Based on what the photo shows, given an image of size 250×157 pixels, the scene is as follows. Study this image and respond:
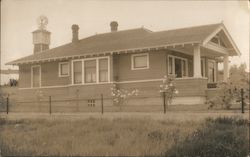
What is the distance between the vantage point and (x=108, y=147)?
620 centimetres

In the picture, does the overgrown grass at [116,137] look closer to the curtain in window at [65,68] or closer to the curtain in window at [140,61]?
the curtain in window at [65,68]

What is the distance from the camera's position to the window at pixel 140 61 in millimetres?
12357

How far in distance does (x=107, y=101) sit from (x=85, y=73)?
2.17 meters

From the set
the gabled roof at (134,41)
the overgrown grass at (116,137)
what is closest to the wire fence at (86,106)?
the overgrown grass at (116,137)

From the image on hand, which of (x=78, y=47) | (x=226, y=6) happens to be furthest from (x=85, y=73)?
(x=226, y=6)

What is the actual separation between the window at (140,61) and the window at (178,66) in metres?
0.65

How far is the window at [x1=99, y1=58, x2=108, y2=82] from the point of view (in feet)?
42.1

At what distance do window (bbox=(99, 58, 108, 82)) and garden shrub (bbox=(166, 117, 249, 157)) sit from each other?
5.62m

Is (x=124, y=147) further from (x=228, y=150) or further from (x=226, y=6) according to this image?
(x=226, y=6)

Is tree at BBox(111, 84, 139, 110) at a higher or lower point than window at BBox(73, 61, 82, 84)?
lower

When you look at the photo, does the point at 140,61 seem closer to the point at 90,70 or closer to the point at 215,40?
the point at 90,70

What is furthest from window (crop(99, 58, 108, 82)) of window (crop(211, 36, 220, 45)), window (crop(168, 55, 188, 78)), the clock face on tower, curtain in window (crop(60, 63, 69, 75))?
the clock face on tower

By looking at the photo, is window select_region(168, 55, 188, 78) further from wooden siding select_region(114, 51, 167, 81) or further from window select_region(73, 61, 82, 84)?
window select_region(73, 61, 82, 84)

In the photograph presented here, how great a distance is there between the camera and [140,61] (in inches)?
491
